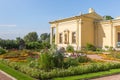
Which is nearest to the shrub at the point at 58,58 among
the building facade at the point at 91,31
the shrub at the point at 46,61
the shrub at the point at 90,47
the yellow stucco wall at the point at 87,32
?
the shrub at the point at 46,61

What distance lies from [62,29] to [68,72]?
973 inches

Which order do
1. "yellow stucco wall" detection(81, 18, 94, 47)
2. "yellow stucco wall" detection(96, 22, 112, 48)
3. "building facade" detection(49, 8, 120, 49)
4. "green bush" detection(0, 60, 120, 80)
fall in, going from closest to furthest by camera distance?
"green bush" detection(0, 60, 120, 80) → "building facade" detection(49, 8, 120, 49) → "yellow stucco wall" detection(96, 22, 112, 48) → "yellow stucco wall" detection(81, 18, 94, 47)

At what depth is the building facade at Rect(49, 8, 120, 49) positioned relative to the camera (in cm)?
2722

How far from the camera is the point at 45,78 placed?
27.3ft

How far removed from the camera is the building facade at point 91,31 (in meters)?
27.2

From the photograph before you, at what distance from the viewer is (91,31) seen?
29922 millimetres

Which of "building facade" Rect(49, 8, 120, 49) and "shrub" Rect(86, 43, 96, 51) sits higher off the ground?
"building facade" Rect(49, 8, 120, 49)

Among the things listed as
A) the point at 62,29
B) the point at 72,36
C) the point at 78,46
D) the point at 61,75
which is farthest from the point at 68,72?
the point at 62,29

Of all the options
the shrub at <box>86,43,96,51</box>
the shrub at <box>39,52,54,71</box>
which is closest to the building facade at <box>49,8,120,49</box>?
the shrub at <box>86,43,96,51</box>

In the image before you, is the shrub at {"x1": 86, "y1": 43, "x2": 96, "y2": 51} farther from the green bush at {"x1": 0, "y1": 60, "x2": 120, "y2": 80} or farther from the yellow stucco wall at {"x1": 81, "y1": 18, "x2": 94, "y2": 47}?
the green bush at {"x1": 0, "y1": 60, "x2": 120, "y2": 80}

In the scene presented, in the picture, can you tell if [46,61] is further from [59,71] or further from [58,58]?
[59,71]

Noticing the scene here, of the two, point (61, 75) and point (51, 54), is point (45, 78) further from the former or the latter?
point (51, 54)

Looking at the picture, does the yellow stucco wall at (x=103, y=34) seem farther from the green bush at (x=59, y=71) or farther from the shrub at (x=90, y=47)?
the green bush at (x=59, y=71)

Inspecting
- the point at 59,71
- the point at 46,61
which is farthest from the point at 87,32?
the point at 59,71
